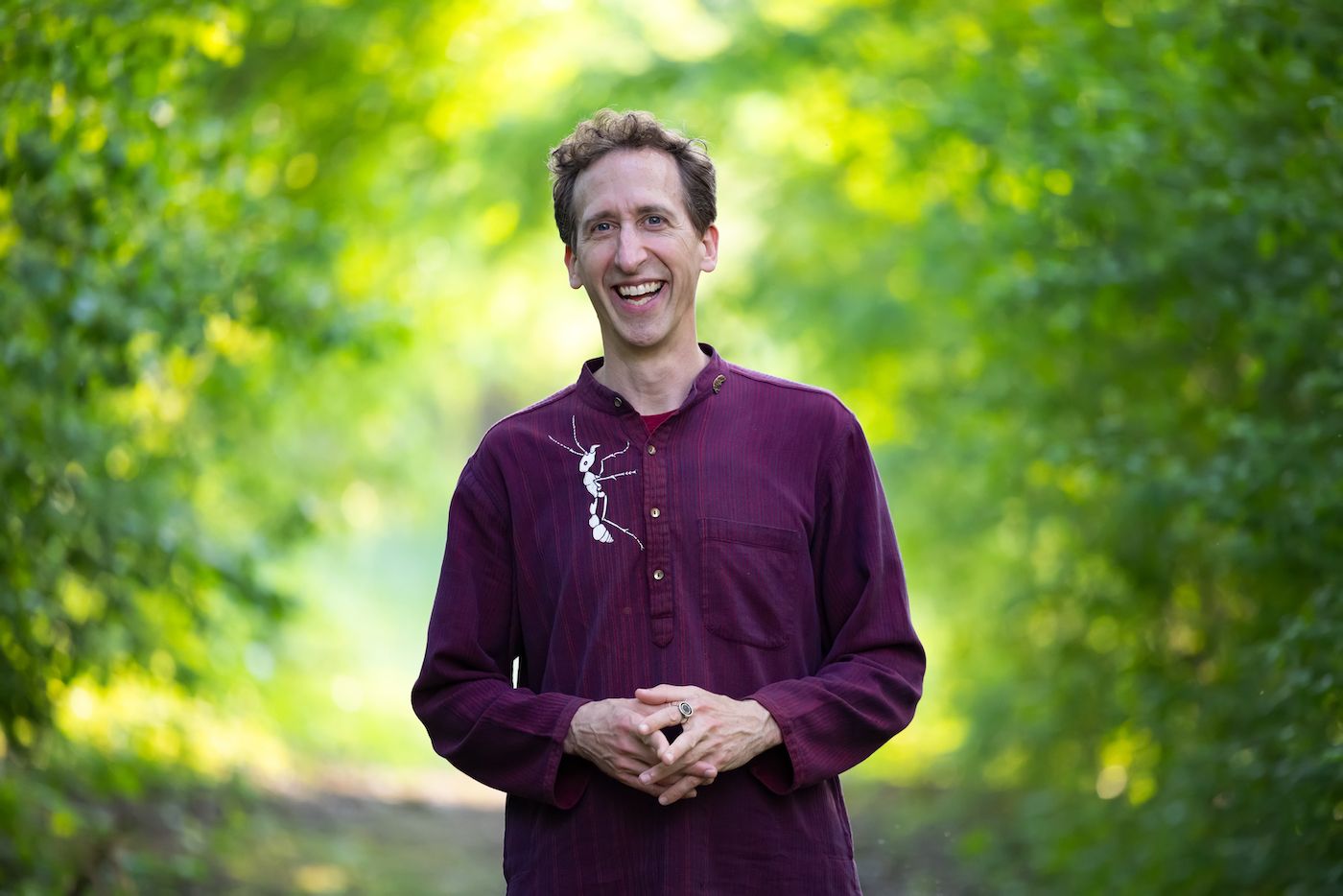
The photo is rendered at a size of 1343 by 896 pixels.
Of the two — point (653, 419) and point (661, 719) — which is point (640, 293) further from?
point (661, 719)

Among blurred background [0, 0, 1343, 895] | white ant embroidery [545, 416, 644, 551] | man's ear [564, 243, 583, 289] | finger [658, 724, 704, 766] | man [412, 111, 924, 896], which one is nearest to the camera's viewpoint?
finger [658, 724, 704, 766]

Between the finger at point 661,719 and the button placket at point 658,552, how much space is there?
0.17 m

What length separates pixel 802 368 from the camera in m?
8.71

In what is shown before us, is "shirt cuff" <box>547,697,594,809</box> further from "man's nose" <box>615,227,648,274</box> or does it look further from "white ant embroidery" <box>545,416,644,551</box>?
"man's nose" <box>615,227,648,274</box>

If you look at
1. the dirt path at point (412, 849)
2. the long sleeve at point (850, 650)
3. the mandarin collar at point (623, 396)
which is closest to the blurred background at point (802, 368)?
the dirt path at point (412, 849)

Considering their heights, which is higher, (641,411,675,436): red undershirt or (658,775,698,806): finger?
(641,411,675,436): red undershirt

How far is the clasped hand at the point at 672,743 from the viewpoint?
205 cm

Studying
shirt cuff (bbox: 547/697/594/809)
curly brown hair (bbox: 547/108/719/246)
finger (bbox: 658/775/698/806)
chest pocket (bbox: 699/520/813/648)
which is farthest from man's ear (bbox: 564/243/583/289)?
finger (bbox: 658/775/698/806)

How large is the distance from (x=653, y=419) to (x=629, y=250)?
300 millimetres

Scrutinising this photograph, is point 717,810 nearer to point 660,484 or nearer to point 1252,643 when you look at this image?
point 660,484

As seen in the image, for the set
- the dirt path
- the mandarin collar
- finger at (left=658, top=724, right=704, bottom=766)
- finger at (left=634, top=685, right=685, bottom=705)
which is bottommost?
finger at (left=658, top=724, right=704, bottom=766)

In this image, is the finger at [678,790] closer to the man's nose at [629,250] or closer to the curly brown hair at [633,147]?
the man's nose at [629,250]

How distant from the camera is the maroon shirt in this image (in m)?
2.18

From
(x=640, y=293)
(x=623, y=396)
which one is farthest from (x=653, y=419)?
(x=640, y=293)
